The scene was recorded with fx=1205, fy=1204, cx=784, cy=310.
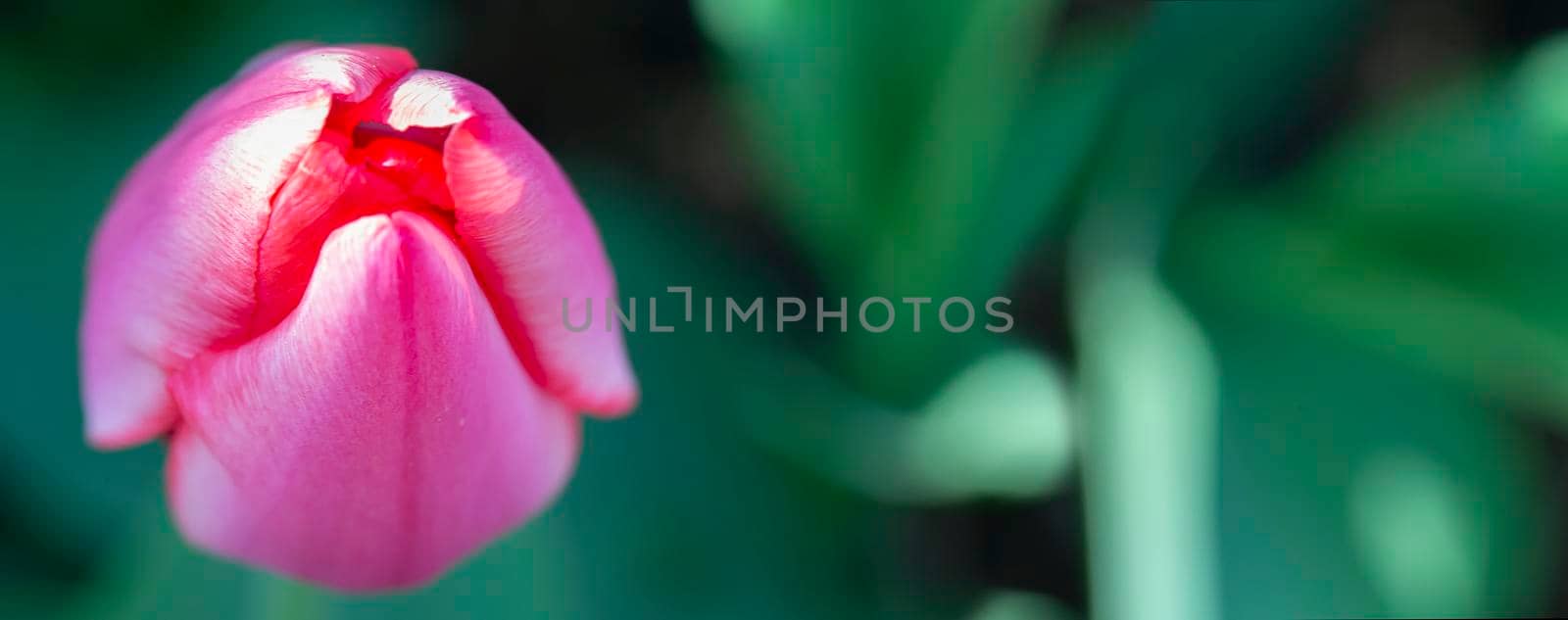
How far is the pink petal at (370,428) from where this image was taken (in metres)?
0.29

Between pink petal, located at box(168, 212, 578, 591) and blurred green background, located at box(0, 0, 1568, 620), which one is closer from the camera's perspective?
pink petal, located at box(168, 212, 578, 591)

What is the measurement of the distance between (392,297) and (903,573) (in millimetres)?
468

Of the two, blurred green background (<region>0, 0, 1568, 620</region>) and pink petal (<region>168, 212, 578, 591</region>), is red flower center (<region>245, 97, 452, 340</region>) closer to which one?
pink petal (<region>168, 212, 578, 591</region>)

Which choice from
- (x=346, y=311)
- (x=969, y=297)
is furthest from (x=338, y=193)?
(x=969, y=297)

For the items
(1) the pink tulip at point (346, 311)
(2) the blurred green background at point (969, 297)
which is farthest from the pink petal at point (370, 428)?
(2) the blurred green background at point (969, 297)

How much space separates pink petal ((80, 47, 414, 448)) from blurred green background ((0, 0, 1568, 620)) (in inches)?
6.9

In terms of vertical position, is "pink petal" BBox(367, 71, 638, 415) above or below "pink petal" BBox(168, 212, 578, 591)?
above

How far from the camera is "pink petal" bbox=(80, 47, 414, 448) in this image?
30cm

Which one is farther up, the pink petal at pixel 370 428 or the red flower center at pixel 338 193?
the red flower center at pixel 338 193

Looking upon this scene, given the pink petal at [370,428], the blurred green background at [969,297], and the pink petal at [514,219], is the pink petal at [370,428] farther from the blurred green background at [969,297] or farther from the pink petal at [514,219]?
the blurred green background at [969,297]

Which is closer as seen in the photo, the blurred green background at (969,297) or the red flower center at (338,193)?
the red flower center at (338,193)

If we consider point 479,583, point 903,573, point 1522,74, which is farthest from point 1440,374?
point 479,583

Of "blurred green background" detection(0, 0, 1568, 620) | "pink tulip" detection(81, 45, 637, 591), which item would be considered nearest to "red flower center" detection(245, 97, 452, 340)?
"pink tulip" detection(81, 45, 637, 591)

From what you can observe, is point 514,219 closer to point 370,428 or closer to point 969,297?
point 370,428
